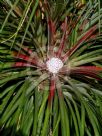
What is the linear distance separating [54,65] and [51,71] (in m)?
0.04

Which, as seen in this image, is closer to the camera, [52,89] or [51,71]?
[52,89]

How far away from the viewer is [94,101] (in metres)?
1.91

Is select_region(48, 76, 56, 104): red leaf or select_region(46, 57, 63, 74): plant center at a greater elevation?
select_region(46, 57, 63, 74): plant center

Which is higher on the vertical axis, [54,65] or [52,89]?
[54,65]

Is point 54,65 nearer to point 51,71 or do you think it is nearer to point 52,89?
point 51,71

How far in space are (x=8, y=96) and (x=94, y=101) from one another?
1.52 ft

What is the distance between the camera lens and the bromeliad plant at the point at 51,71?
178cm

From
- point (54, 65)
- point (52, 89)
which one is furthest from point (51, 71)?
point (52, 89)

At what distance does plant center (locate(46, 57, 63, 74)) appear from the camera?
201 centimetres

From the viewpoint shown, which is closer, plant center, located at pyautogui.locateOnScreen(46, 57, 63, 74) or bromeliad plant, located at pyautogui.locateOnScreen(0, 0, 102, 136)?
bromeliad plant, located at pyautogui.locateOnScreen(0, 0, 102, 136)

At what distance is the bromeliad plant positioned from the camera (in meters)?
1.78

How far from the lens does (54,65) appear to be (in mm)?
2006

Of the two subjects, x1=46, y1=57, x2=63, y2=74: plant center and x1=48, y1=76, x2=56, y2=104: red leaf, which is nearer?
x1=48, y1=76, x2=56, y2=104: red leaf

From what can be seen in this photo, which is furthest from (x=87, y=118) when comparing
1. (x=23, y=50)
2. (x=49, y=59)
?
(x=23, y=50)
